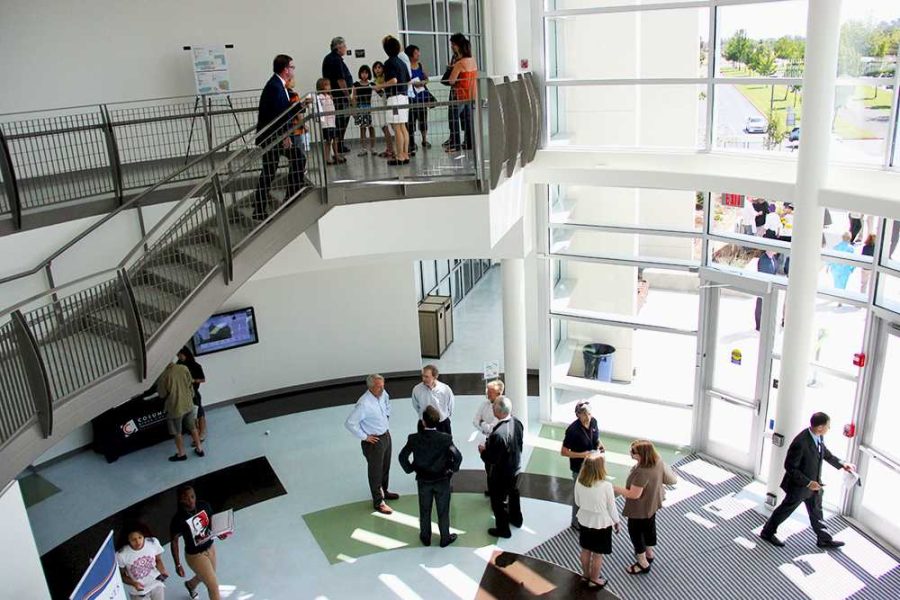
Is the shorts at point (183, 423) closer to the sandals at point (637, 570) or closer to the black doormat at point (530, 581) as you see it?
the black doormat at point (530, 581)

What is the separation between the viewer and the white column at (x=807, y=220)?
7.34m

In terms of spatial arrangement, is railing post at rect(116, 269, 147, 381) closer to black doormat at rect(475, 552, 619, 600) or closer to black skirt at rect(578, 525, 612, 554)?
black doormat at rect(475, 552, 619, 600)

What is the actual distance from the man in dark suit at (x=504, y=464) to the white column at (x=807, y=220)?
296cm

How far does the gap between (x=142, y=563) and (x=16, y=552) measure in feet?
3.35

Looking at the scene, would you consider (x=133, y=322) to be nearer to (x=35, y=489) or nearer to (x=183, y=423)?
(x=183, y=423)

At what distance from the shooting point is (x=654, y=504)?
24.7 ft

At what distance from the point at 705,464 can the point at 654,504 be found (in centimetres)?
282

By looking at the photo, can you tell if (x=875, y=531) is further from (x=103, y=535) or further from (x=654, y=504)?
(x=103, y=535)

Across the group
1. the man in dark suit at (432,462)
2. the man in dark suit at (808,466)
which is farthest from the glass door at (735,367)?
the man in dark suit at (432,462)

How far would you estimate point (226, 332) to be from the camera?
1209 cm

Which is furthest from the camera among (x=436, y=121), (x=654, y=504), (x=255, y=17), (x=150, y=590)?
(x=255, y=17)

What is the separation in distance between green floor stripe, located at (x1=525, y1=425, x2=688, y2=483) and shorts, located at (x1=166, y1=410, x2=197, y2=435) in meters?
4.57

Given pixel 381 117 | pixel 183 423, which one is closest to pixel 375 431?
pixel 183 423

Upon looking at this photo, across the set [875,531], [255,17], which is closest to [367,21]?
[255,17]
